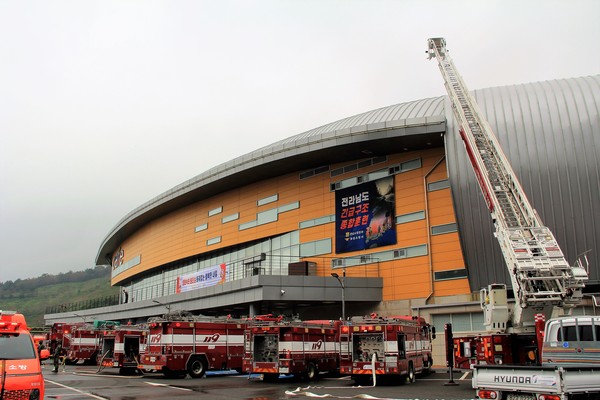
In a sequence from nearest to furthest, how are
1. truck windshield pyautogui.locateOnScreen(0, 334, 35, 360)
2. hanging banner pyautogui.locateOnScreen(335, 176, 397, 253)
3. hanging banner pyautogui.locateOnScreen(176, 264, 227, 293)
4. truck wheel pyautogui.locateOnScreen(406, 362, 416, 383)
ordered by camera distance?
1. truck windshield pyautogui.locateOnScreen(0, 334, 35, 360)
2. truck wheel pyautogui.locateOnScreen(406, 362, 416, 383)
3. hanging banner pyautogui.locateOnScreen(335, 176, 397, 253)
4. hanging banner pyautogui.locateOnScreen(176, 264, 227, 293)

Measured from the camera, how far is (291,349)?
23969 millimetres

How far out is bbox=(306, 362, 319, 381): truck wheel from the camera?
24938 mm

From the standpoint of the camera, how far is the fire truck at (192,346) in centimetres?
2634

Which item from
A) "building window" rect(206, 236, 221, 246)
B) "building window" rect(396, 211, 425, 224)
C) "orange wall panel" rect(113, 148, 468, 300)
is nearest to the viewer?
"orange wall panel" rect(113, 148, 468, 300)

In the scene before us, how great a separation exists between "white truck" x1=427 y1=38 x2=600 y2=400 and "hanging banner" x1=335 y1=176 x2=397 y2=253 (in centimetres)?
968

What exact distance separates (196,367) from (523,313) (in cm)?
1609

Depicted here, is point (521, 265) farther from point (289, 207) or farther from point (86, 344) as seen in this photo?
point (86, 344)

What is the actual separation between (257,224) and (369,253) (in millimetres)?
12125

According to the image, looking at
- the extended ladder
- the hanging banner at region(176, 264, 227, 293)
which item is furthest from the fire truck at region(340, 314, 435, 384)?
the hanging banner at region(176, 264, 227, 293)

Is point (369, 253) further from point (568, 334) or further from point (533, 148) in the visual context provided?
point (568, 334)

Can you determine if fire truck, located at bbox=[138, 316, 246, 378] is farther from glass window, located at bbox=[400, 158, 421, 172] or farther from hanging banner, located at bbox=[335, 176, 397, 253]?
glass window, located at bbox=[400, 158, 421, 172]

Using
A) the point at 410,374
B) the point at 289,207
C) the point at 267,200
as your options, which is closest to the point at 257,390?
the point at 410,374

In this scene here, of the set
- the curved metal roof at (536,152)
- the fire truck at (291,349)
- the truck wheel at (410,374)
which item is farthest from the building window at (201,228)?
the truck wheel at (410,374)

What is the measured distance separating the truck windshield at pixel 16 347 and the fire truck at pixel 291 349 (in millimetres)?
12756
